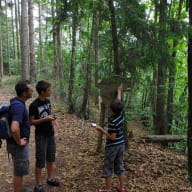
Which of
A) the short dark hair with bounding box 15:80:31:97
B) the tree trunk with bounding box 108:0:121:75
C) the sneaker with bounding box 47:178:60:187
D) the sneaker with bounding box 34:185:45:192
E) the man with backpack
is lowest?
the sneaker with bounding box 47:178:60:187

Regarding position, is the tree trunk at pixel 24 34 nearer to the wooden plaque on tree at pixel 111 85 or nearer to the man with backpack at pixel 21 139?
the wooden plaque on tree at pixel 111 85

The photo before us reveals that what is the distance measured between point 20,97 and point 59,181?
2218 millimetres

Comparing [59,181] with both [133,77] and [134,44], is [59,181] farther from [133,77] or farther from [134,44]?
[134,44]

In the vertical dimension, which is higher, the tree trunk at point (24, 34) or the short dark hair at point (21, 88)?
the tree trunk at point (24, 34)

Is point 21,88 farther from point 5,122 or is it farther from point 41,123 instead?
point 41,123

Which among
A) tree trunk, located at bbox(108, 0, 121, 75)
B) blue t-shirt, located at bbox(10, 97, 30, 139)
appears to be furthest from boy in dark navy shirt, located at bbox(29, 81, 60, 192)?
tree trunk, located at bbox(108, 0, 121, 75)

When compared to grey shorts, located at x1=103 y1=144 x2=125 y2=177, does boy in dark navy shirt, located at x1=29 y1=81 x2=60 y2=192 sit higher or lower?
higher

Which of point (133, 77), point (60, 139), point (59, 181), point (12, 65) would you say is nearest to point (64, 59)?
point (60, 139)

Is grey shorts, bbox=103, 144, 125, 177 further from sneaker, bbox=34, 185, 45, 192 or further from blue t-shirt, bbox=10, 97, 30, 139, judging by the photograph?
blue t-shirt, bbox=10, 97, 30, 139

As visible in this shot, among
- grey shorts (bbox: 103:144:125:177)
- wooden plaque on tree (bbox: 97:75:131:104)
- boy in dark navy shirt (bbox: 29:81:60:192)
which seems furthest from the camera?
wooden plaque on tree (bbox: 97:75:131:104)

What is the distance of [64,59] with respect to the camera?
12.2 m

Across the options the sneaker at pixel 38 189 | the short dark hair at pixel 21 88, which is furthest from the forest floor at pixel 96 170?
the short dark hair at pixel 21 88

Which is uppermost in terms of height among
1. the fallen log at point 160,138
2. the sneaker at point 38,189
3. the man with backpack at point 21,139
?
the man with backpack at point 21,139

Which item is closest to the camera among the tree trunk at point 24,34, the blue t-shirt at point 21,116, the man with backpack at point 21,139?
the blue t-shirt at point 21,116
